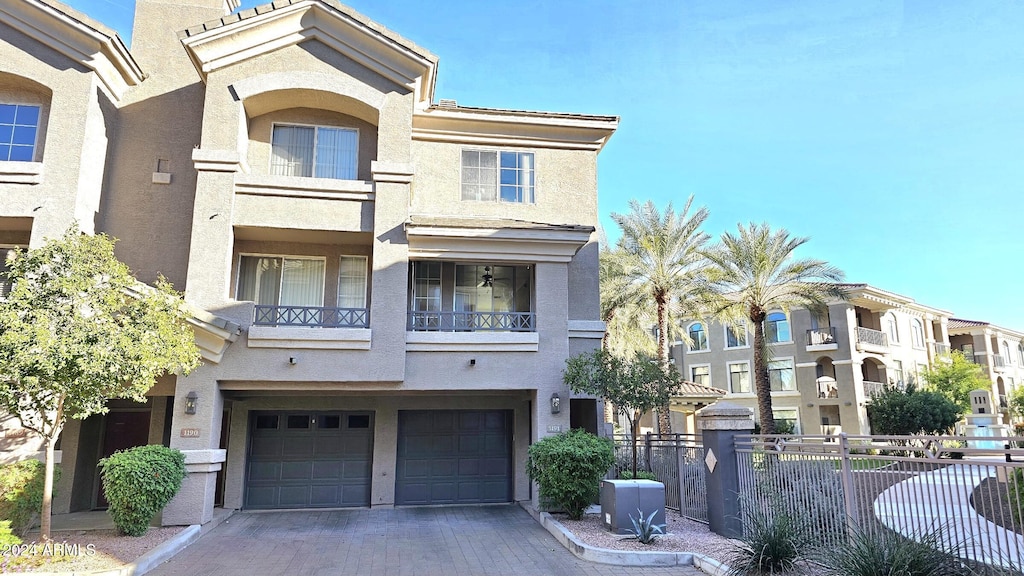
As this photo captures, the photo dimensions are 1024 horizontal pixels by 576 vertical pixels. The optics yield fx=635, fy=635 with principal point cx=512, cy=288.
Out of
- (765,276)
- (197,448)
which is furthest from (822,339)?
(197,448)

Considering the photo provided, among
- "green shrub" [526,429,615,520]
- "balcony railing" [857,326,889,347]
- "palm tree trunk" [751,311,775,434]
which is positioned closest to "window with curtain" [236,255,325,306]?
"green shrub" [526,429,615,520]

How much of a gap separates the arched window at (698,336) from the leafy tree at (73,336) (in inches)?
1493

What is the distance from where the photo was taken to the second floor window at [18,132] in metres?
14.4

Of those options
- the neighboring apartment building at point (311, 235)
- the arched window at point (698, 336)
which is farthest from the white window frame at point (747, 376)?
the neighboring apartment building at point (311, 235)

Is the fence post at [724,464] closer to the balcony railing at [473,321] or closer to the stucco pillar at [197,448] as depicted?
the balcony railing at [473,321]

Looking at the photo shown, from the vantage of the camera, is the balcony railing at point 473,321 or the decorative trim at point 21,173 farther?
the balcony railing at point 473,321

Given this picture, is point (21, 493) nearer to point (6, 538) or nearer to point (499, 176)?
point (6, 538)

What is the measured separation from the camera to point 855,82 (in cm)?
1656

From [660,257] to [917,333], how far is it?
29.5m

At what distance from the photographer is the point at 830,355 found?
3784 cm

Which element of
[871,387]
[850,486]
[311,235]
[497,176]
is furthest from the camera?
[871,387]

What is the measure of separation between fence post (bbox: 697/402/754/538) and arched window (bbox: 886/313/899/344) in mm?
35579

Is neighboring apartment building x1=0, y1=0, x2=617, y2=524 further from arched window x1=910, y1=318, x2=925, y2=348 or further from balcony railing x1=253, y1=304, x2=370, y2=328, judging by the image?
arched window x1=910, y1=318, x2=925, y2=348

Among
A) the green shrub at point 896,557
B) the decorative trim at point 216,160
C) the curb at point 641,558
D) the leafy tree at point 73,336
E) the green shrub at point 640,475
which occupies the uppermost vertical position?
the decorative trim at point 216,160
